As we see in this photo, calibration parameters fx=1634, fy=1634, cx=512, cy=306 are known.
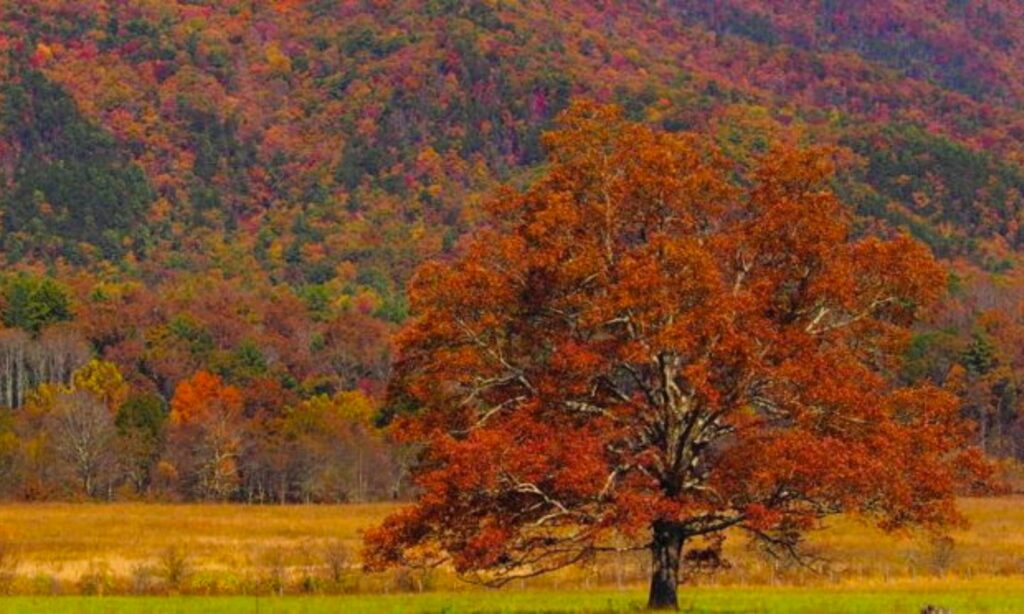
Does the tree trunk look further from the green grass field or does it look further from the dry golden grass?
the dry golden grass

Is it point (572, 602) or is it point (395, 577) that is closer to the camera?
point (572, 602)

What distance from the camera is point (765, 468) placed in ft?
118

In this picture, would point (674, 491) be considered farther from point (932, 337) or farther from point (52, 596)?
point (932, 337)

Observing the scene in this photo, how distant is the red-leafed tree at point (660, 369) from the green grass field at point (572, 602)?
3.77 metres

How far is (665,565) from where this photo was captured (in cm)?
3956

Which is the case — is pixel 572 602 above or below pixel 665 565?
below

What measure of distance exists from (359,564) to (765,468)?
3051 cm

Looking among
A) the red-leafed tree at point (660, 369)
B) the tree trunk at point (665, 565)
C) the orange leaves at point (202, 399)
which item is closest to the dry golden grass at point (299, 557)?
the red-leafed tree at point (660, 369)

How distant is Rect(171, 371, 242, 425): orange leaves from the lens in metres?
145

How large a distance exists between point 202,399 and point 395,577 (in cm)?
10234

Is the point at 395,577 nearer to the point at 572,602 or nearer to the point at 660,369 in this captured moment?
the point at 572,602

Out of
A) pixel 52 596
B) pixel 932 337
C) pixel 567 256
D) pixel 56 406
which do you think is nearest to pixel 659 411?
pixel 567 256

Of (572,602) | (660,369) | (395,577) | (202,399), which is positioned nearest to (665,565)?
(660,369)

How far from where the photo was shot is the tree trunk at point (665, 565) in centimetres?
3919
